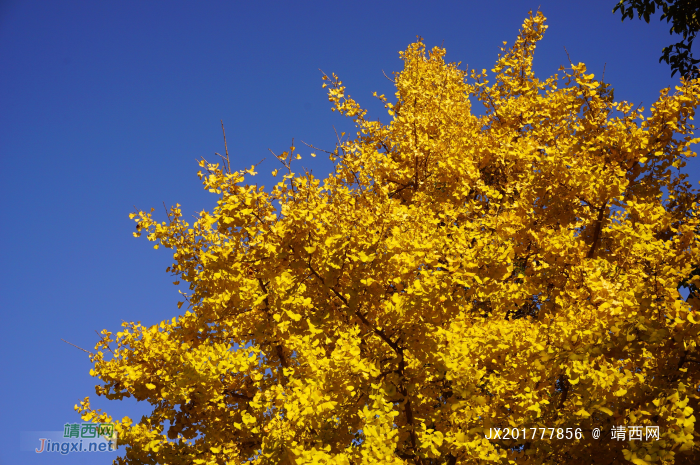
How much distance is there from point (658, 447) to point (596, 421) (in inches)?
41.6

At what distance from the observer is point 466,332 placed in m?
4.12

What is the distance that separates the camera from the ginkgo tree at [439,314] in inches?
143

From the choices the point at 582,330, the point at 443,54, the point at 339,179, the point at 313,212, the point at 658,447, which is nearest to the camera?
the point at 658,447

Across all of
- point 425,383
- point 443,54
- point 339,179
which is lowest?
point 425,383

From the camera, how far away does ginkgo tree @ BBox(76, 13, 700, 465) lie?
143 inches

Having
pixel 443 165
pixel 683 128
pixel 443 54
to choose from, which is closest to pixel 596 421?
pixel 443 165

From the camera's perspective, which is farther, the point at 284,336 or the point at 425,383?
the point at 284,336

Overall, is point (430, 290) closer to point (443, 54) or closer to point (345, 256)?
point (345, 256)

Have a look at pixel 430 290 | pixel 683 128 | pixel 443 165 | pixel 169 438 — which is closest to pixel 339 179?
pixel 443 165

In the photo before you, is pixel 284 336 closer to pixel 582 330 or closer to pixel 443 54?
pixel 582 330

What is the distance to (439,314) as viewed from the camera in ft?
13.8

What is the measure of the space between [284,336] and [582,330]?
9.22 feet

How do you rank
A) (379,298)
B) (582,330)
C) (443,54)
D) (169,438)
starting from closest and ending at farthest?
(582,330) → (379,298) → (169,438) → (443,54)

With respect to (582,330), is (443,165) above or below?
above
